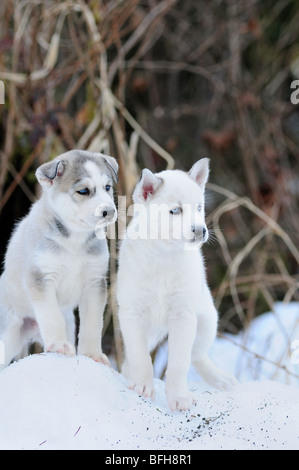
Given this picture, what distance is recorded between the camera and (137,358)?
2.54 m

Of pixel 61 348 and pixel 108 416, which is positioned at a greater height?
pixel 61 348

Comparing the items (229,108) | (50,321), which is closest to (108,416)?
(50,321)

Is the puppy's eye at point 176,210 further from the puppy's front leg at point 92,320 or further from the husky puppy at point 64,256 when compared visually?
the puppy's front leg at point 92,320

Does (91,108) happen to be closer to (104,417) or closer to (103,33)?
(103,33)

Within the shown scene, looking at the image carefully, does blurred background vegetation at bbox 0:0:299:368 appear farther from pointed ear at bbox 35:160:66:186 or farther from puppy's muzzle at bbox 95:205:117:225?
puppy's muzzle at bbox 95:205:117:225

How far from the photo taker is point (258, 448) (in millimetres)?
2062

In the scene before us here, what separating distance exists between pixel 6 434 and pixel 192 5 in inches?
207

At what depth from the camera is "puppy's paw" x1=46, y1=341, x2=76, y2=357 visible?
2.40m

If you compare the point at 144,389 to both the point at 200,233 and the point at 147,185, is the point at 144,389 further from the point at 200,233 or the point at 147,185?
the point at 147,185

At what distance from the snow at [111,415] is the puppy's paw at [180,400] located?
25 mm

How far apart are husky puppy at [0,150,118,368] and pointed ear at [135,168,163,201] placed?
0.37ft

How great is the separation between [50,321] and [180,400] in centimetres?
54

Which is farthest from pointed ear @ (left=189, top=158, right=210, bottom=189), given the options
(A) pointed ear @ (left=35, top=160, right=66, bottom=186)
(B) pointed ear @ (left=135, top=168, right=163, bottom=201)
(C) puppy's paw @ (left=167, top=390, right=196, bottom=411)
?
(C) puppy's paw @ (left=167, top=390, right=196, bottom=411)
